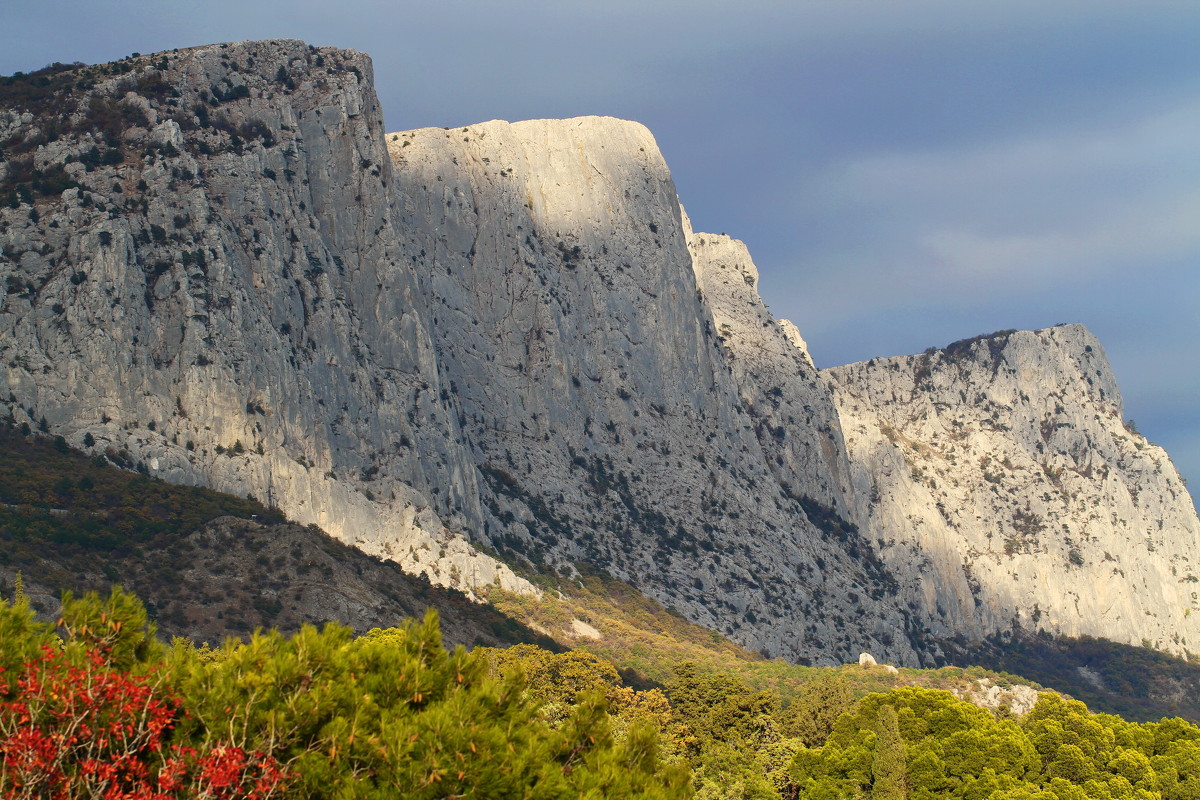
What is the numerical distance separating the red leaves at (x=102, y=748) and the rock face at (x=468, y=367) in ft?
235

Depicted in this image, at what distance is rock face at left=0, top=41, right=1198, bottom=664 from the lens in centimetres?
9500

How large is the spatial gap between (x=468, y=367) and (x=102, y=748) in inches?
4497

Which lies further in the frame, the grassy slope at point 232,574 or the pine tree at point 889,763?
the grassy slope at point 232,574

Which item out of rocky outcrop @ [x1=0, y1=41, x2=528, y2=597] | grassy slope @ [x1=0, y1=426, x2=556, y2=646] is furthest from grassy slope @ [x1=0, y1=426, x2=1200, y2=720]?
rocky outcrop @ [x1=0, y1=41, x2=528, y2=597]

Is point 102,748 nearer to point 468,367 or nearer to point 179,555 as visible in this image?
point 179,555

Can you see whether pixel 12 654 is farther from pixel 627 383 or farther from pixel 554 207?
pixel 554 207

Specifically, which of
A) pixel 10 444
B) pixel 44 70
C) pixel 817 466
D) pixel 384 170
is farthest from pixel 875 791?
pixel 817 466

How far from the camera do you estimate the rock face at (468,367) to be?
312 feet

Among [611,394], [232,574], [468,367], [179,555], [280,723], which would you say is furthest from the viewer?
[611,394]

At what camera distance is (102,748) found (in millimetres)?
21578

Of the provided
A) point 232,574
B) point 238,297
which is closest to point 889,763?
point 232,574

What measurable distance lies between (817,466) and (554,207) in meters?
54.1

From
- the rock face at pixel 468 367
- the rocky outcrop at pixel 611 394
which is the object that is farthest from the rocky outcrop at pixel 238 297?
the rocky outcrop at pixel 611 394

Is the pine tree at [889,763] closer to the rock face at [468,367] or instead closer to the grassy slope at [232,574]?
the grassy slope at [232,574]
